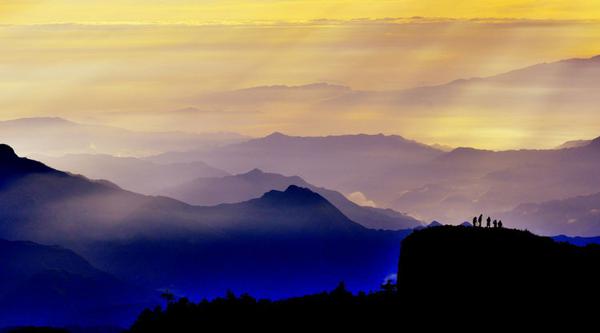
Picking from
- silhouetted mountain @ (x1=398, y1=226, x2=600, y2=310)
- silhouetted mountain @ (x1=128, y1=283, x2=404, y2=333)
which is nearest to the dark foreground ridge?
silhouetted mountain @ (x1=398, y1=226, x2=600, y2=310)

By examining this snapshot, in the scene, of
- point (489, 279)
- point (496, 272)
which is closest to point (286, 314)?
Result: point (489, 279)

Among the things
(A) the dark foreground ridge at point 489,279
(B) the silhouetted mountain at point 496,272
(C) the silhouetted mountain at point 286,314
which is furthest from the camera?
(C) the silhouetted mountain at point 286,314

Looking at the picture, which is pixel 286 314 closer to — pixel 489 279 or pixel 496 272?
pixel 489 279

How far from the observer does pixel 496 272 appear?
9431 cm

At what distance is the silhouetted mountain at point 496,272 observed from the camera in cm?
9112

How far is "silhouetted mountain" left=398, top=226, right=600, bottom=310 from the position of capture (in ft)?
299

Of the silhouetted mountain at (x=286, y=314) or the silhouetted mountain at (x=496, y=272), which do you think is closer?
the silhouetted mountain at (x=496, y=272)

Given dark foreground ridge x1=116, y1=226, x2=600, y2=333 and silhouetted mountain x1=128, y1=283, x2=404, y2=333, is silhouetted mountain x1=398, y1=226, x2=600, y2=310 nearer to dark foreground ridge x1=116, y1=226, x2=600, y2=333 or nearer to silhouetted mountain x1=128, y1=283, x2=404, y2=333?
dark foreground ridge x1=116, y1=226, x2=600, y2=333

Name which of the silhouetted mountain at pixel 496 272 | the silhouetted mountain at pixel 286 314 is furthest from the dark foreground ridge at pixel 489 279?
the silhouetted mountain at pixel 286 314

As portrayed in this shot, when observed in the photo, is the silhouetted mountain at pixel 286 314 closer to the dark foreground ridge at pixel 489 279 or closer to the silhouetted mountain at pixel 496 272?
the dark foreground ridge at pixel 489 279

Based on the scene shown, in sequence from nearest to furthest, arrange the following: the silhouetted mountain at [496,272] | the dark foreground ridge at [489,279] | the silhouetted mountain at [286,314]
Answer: the dark foreground ridge at [489,279], the silhouetted mountain at [496,272], the silhouetted mountain at [286,314]

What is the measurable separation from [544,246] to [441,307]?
29.6 ft

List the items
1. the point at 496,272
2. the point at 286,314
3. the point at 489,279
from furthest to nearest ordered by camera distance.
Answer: the point at 286,314, the point at 496,272, the point at 489,279

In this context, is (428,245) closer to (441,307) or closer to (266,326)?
(441,307)
